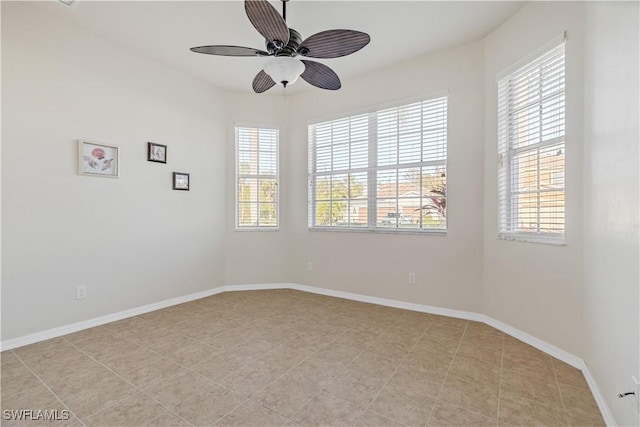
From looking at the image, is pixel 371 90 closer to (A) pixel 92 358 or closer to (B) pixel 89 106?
(B) pixel 89 106

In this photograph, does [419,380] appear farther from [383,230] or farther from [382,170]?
[382,170]

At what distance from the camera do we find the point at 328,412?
1.70 meters

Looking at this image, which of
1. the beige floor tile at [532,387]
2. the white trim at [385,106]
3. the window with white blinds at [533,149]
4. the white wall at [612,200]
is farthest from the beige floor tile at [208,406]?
the white trim at [385,106]

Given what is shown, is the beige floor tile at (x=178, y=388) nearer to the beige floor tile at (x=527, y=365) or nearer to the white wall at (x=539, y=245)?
the beige floor tile at (x=527, y=365)

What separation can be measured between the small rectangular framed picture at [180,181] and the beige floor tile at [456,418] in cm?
344

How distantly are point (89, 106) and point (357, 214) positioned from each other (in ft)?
10.2

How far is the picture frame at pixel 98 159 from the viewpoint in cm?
287

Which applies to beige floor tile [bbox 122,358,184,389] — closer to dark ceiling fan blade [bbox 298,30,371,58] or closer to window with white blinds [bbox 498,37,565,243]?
dark ceiling fan blade [bbox 298,30,371,58]

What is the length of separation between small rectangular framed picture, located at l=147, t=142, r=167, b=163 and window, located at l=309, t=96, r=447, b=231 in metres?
1.87

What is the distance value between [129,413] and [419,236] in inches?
116

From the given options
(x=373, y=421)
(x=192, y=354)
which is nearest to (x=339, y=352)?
(x=373, y=421)

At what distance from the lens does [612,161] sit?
163 cm

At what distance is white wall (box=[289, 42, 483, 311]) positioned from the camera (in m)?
3.15

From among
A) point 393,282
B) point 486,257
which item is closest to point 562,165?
point 486,257
